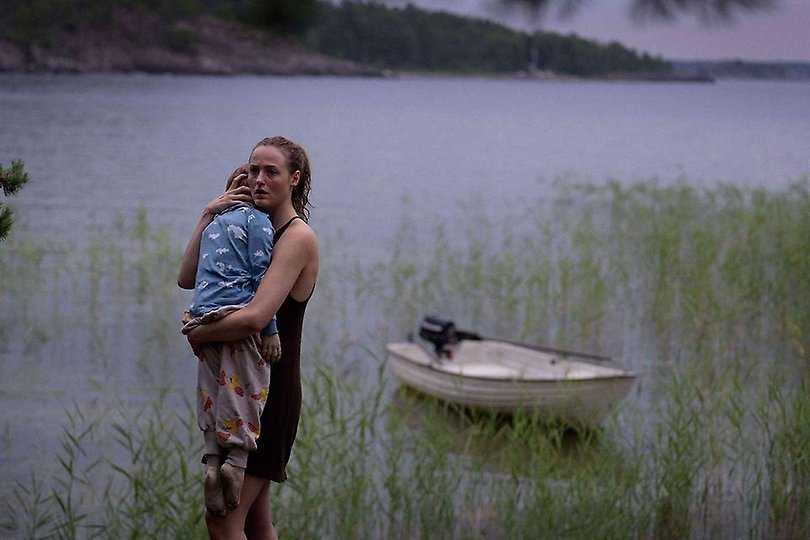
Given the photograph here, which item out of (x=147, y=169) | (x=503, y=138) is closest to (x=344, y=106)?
(x=503, y=138)

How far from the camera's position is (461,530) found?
19.7ft

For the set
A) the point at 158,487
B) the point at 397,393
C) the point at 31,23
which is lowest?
the point at 397,393

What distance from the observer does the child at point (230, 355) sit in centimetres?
303

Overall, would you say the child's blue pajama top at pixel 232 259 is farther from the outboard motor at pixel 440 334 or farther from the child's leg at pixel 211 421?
the outboard motor at pixel 440 334

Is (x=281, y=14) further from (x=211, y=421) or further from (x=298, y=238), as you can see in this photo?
(x=211, y=421)

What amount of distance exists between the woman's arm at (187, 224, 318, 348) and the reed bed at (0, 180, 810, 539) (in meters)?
2.11

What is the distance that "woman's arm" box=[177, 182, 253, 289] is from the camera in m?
3.10

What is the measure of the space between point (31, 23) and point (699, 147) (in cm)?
4081

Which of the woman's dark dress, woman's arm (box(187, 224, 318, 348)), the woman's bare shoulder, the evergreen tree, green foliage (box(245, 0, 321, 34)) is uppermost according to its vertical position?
green foliage (box(245, 0, 321, 34))

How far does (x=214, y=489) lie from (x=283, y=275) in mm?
541

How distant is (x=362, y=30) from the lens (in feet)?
13.2

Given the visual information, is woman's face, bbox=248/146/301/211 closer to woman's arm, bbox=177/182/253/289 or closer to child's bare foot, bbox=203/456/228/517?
woman's arm, bbox=177/182/253/289

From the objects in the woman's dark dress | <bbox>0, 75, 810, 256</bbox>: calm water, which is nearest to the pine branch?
the woman's dark dress

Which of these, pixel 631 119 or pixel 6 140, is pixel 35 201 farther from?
pixel 631 119
